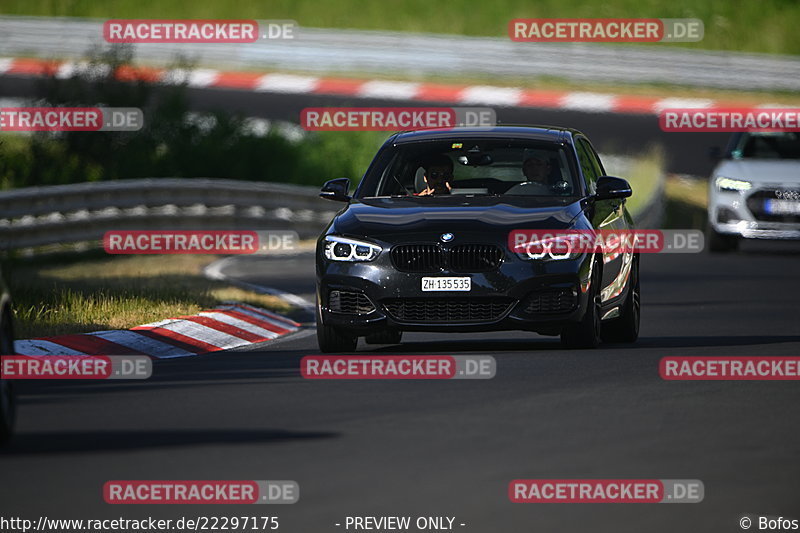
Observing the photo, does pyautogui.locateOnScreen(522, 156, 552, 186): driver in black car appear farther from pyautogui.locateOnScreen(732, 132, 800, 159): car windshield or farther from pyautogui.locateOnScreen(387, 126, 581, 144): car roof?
pyautogui.locateOnScreen(732, 132, 800, 159): car windshield

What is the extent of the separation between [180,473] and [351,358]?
4.67 meters

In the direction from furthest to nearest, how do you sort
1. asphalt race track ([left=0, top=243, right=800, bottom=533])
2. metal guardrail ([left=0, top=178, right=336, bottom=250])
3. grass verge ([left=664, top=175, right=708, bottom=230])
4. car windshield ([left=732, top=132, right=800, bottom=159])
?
grass verge ([left=664, top=175, right=708, bottom=230]), car windshield ([left=732, top=132, right=800, bottom=159]), metal guardrail ([left=0, top=178, right=336, bottom=250]), asphalt race track ([left=0, top=243, right=800, bottom=533])

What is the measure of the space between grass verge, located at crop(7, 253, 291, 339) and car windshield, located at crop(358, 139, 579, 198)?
2.29m

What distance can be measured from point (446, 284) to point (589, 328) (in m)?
1.13

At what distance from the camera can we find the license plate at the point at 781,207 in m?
25.3

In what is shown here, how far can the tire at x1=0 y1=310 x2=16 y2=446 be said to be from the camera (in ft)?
30.5

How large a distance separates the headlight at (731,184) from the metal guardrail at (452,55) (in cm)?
1823

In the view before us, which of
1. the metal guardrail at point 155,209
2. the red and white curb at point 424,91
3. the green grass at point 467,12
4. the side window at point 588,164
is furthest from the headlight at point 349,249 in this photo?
the green grass at point 467,12

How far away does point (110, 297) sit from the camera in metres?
16.8
